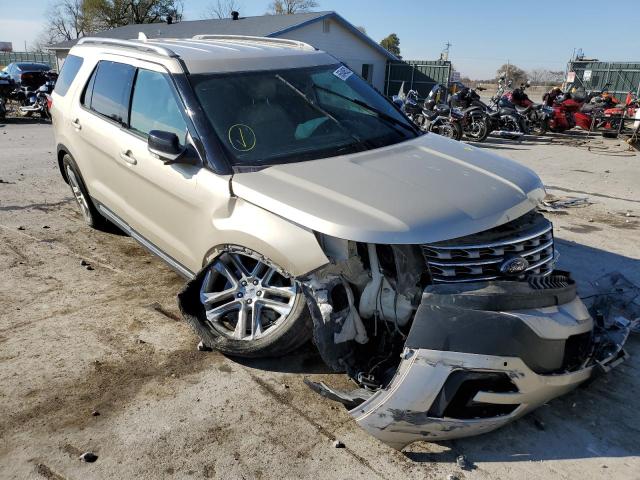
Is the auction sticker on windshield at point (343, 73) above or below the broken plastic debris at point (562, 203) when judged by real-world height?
above

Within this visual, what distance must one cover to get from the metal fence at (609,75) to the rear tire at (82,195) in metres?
25.6

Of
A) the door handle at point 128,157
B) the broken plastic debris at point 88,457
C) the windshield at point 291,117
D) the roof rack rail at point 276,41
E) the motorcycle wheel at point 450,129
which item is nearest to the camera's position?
the broken plastic debris at point 88,457

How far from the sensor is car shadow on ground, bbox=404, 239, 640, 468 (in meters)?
2.66

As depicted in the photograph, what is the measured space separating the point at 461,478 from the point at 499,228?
4.38 ft

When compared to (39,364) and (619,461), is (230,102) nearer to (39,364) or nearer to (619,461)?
(39,364)

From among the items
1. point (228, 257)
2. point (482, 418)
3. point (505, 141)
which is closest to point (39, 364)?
point (228, 257)

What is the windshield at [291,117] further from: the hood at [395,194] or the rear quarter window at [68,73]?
the rear quarter window at [68,73]

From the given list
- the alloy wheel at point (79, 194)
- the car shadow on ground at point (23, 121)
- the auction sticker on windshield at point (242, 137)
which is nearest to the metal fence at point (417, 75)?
the car shadow on ground at point (23, 121)

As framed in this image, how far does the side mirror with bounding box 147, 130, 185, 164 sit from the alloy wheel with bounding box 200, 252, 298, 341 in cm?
71

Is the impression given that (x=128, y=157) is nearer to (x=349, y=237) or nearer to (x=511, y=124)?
(x=349, y=237)

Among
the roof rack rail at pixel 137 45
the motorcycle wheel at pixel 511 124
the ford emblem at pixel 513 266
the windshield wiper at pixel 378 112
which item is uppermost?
the roof rack rail at pixel 137 45

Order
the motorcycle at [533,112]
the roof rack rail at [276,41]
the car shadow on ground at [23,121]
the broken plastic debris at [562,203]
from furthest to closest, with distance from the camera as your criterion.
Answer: the car shadow on ground at [23,121], the motorcycle at [533,112], the broken plastic debris at [562,203], the roof rack rail at [276,41]

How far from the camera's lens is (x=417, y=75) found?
3097 centimetres

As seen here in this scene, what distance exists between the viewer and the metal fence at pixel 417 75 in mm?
29894
